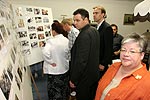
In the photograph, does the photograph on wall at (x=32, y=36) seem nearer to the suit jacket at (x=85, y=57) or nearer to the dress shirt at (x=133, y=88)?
the suit jacket at (x=85, y=57)

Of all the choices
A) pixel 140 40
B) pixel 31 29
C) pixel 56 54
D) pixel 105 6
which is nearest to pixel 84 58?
pixel 56 54

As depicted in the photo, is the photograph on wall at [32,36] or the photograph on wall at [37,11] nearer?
the photograph on wall at [32,36]

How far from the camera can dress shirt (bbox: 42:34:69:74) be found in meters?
2.63

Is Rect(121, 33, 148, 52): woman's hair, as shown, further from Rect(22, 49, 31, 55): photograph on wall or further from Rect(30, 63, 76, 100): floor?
Rect(30, 63, 76, 100): floor

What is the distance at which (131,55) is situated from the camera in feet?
4.76

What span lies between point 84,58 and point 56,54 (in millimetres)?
656

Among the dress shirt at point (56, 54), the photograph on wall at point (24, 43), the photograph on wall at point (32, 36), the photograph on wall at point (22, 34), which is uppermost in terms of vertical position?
the photograph on wall at point (22, 34)

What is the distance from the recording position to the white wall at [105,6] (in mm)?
5333

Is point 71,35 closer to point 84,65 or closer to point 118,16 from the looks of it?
point 84,65

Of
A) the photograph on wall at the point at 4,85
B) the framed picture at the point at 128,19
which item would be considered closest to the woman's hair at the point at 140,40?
the photograph on wall at the point at 4,85

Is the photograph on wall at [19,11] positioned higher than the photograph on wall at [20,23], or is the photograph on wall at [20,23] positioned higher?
the photograph on wall at [19,11]

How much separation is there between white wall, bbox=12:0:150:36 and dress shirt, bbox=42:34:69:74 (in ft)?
8.90

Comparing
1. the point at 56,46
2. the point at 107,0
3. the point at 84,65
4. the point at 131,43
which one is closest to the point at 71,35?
the point at 56,46

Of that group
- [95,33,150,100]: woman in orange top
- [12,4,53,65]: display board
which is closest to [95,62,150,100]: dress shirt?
[95,33,150,100]: woman in orange top
